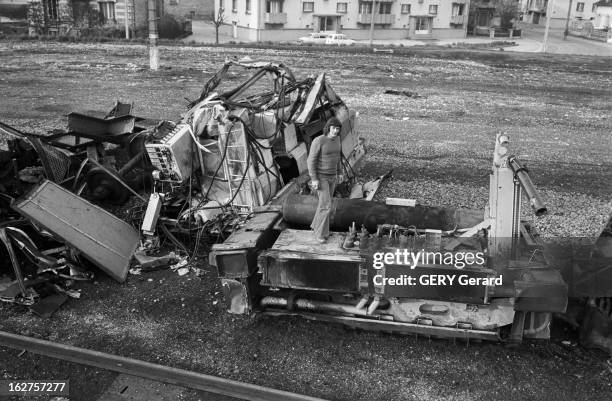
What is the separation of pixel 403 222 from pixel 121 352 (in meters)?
3.27

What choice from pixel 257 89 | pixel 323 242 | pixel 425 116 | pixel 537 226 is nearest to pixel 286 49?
pixel 257 89

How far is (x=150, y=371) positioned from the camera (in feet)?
17.5

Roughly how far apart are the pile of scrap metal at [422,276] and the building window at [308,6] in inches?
1801

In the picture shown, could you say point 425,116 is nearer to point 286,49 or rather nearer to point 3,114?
point 3,114

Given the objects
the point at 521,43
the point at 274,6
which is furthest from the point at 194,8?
the point at 521,43

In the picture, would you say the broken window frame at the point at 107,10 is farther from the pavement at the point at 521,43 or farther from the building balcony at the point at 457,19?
the building balcony at the point at 457,19

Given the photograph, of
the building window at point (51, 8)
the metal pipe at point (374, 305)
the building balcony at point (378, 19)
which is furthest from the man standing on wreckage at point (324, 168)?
the building balcony at point (378, 19)

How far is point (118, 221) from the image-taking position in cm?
773

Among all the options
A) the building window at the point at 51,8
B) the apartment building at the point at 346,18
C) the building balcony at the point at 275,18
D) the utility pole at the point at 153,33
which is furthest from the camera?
the apartment building at the point at 346,18

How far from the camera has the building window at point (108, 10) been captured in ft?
151

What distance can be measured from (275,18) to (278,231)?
43299 millimetres

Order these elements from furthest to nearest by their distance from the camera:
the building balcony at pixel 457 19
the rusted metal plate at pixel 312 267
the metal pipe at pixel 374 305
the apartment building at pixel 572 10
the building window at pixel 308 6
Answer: the apartment building at pixel 572 10
the building balcony at pixel 457 19
the building window at pixel 308 6
the metal pipe at pixel 374 305
the rusted metal plate at pixel 312 267

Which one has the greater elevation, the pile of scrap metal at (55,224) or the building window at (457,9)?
the building window at (457,9)

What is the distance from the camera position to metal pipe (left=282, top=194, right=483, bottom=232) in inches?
247
